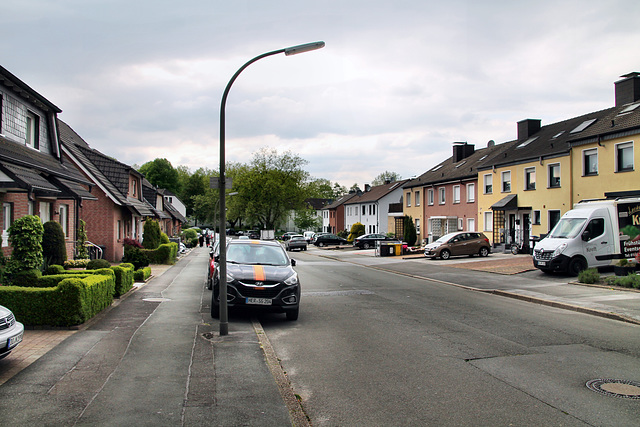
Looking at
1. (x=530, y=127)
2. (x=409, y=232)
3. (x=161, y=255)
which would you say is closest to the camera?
(x=161, y=255)

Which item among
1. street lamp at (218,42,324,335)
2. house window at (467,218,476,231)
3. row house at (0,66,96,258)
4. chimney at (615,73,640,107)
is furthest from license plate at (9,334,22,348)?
house window at (467,218,476,231)

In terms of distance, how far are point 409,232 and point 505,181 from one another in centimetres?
1338

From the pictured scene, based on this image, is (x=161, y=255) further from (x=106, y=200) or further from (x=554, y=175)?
(x=554, y=175)

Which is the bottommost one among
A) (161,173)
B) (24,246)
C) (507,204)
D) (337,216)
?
(24,246)

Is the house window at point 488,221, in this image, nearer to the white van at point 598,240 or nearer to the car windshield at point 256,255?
the white van at point 598,240

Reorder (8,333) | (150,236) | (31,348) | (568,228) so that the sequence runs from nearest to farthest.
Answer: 1. (8,333)
2. (31,348)
3. (568,228)
4. (150,236)

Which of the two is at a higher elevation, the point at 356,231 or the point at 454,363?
the point at 356,231

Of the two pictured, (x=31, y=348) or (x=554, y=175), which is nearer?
(x=31, y=348)

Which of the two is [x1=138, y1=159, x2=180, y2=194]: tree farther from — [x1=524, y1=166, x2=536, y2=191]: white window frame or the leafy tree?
[x1=524, y1=166, x2=536, y2=191]: white window frame

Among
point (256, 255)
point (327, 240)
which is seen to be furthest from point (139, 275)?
point (327, 240)

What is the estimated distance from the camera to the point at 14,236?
37.9 feet

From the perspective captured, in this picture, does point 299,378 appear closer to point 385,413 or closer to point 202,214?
point 385,413

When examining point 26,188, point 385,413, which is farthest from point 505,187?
point 385,413

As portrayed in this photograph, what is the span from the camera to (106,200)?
2695cm
